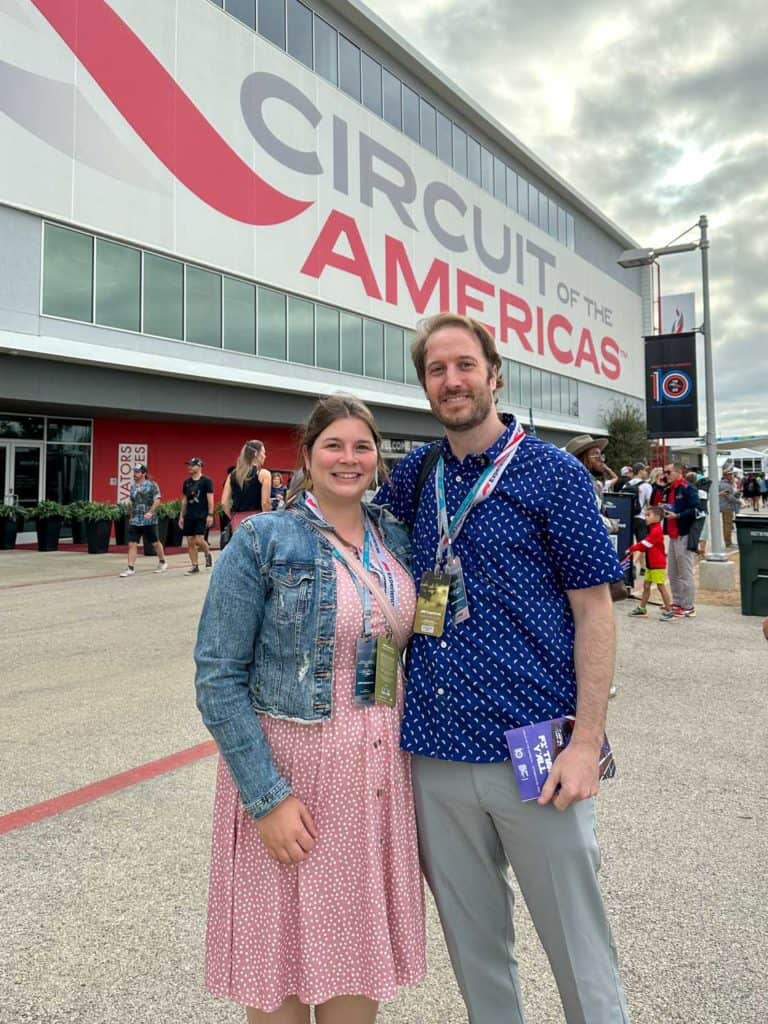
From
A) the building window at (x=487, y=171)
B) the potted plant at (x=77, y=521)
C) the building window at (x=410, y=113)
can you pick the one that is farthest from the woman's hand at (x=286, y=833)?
the building window at (x=487, y=171)

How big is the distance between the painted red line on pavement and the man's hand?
2617mm

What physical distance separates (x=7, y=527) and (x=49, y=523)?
1125 millimetres

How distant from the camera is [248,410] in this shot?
67.6ft

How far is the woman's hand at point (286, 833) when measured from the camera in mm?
1508

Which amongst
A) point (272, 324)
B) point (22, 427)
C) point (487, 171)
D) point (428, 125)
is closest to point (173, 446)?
point (22, 427)

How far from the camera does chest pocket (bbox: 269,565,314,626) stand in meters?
1.57

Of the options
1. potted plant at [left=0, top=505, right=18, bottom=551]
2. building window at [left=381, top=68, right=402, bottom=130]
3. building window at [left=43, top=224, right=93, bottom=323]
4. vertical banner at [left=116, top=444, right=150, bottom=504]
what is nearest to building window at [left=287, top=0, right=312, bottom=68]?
building window at [left=381, top=68, right=402, bottom=130]

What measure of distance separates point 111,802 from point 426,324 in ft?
9.11

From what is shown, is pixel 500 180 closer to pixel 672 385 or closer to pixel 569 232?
pixel 569 232

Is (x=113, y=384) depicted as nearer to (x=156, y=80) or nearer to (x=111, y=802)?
(x=156, y=80)

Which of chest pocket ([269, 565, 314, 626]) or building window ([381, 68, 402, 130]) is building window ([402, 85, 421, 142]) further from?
chest pocket ([269, 565, 314, 626])

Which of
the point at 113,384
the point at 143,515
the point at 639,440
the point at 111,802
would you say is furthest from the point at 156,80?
the point at 639,440

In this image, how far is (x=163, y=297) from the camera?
17.9m

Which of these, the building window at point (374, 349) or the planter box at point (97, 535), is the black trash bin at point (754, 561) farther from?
the building window at point (374, 349)
